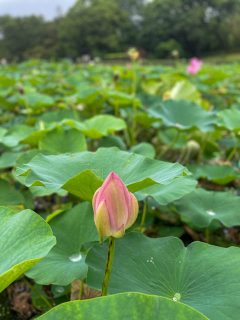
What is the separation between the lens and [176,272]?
676 millimetres

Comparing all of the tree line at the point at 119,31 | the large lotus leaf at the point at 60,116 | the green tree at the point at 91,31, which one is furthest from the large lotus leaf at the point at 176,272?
the tree line at the point at 119,31

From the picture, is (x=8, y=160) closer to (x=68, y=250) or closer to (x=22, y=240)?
(x=68, y=250)

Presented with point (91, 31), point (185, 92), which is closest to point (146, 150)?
point (185, 92)

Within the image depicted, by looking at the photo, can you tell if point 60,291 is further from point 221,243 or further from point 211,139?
point 211,139

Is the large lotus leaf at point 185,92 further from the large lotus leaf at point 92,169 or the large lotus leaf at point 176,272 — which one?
the large lotus leaf at point 176,272

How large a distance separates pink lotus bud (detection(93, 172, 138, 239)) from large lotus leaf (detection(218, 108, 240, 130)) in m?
0.85

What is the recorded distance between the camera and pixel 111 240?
612 mm

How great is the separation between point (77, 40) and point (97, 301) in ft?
71.3

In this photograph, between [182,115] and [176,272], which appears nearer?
[176,272]

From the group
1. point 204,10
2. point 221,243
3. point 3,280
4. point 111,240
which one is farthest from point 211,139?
point 204,10

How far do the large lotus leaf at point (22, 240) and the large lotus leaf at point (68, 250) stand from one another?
0.45 feet

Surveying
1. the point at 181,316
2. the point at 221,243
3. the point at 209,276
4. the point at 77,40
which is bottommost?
the point at 77,40

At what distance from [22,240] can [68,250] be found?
246 millimetres

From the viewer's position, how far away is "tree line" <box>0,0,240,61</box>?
21172 mm
